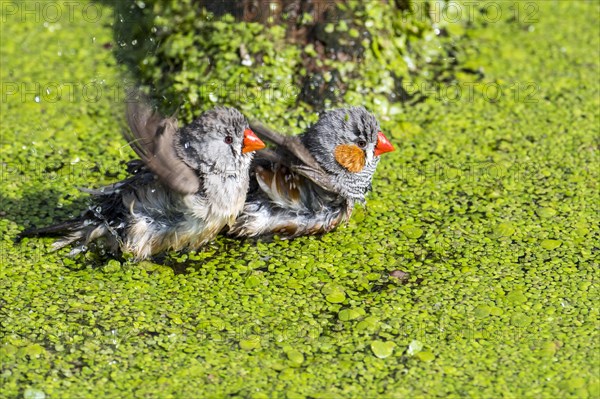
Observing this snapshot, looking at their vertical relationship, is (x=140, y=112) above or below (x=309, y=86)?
above

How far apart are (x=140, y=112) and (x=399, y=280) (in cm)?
172

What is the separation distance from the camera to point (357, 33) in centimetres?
731

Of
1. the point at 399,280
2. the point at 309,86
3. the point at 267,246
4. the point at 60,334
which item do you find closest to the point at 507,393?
the point at 399,280

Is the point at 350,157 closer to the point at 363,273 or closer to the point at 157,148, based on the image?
the point at 363,273

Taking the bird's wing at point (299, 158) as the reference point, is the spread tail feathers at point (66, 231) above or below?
below

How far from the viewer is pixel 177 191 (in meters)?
5.29

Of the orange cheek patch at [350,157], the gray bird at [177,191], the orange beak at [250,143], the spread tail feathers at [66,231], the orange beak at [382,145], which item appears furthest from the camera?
the orange beak at [382,145]

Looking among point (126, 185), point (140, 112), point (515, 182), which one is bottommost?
point (515, 182)

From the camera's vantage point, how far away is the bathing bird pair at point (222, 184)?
5395mm

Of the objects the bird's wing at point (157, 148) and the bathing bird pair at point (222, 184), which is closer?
the bird's wing at point (157, 148)

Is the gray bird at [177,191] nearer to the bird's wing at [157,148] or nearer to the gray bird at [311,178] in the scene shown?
the bird's wing at [157,148]

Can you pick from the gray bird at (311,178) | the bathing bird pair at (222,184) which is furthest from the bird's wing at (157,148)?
the gray bird at (311,178)

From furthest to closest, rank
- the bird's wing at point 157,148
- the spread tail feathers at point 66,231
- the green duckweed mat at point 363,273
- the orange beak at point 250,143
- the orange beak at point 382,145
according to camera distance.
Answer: the orange beak at point 382,145
the spread tail feathers at point 66,231
the orange beak at point 250,143
the bird's wing at point 157,148
the green duckweed mat at point 363,273

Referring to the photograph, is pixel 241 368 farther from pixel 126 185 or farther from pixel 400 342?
pixel 126 185
